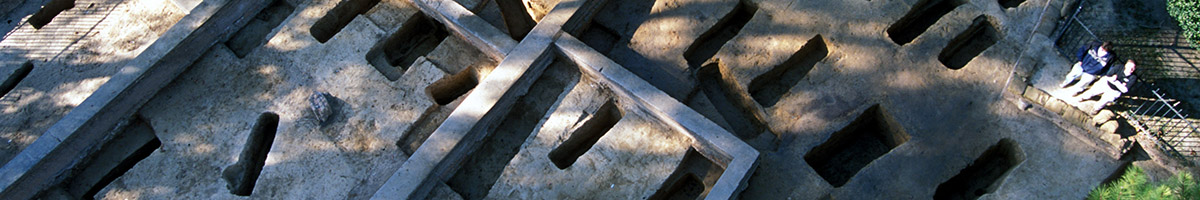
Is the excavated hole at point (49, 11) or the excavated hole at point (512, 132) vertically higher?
the excavated hole at point (512, 132)

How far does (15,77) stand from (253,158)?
3742mm

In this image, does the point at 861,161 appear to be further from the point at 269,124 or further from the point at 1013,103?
the point at 269,124

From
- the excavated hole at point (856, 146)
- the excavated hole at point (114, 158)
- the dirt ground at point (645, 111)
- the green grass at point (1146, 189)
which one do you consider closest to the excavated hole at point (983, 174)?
the dirt ground at point (645, 111)

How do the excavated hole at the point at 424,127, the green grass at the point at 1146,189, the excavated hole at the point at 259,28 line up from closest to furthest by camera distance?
1. the green grass at the point at 1146,189
2. the excavated hole at the point at 424,127
3. the excavated hole at the point at 259,28

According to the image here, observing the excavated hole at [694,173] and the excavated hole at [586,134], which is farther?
the excavated hole at [586,134]

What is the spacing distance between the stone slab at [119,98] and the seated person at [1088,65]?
28.3 feet

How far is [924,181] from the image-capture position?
7.02m

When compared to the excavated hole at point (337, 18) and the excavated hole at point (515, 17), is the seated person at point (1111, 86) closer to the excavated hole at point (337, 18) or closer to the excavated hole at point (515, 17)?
the excavated hole at point (515, 17)

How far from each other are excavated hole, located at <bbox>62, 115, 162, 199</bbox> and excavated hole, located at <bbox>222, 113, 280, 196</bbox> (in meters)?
1.12

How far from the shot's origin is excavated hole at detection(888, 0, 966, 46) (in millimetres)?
8469

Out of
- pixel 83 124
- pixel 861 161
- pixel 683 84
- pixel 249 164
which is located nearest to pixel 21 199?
pixel 83 124

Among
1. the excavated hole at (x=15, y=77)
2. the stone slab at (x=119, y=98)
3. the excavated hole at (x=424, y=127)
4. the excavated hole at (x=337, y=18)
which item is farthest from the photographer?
the excavated hole at (x=15, y=77)

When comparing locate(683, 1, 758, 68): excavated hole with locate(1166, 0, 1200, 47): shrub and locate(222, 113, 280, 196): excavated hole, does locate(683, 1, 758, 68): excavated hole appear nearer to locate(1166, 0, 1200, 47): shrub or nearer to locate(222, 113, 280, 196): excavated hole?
locate(1166, 0, 1200, 47): shrub

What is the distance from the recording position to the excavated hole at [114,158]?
306 inches
